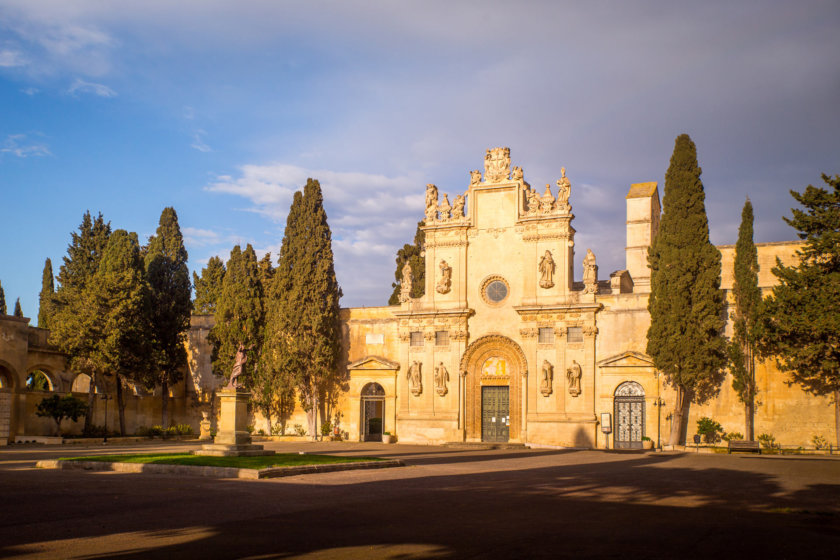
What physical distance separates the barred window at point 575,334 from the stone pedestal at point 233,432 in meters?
18.7

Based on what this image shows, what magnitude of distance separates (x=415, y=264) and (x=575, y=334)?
1667cm

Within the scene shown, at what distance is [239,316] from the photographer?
43.9 m

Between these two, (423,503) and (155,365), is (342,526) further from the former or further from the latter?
(155,365)

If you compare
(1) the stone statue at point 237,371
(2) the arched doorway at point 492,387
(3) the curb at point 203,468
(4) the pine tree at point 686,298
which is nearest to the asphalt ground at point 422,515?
(3) the curb at point 203,468

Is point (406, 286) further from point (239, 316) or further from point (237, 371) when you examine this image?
point (237, 371)

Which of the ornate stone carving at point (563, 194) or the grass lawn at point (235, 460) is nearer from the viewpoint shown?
the grass lawn at point (235, 460)

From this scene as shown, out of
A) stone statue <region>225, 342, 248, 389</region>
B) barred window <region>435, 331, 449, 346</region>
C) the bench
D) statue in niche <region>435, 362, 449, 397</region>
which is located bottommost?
the bench

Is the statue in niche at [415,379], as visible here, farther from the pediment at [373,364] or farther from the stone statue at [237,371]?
the stone statue at [237,371]

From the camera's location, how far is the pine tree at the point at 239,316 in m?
43.3

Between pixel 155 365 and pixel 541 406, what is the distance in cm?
1992

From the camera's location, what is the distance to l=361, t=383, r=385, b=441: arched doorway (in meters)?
43.1

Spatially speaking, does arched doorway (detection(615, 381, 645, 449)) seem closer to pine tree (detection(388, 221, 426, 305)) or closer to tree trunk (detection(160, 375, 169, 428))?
pine tree (detection(388, 221, 426, 305))

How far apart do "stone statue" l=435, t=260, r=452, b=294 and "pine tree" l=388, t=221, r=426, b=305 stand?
7302mm

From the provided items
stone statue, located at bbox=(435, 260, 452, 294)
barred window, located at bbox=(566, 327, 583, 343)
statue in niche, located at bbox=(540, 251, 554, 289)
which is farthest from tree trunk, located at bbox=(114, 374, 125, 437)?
barred window, located at bbox=(566, 327, 583, 343)
